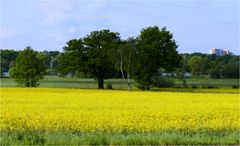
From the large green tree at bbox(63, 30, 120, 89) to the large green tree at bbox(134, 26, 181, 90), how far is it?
14.4 ft

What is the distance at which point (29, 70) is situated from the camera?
84.6 m

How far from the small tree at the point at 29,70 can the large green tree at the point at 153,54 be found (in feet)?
67.3

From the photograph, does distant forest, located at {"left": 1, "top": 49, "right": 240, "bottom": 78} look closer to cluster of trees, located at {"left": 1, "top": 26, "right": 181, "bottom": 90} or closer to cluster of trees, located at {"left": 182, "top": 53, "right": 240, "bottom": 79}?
cluster of trees, located at {"left": 182, "top": 53, "right": 240, "bottom": 79}

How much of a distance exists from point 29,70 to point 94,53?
1419 centimetres

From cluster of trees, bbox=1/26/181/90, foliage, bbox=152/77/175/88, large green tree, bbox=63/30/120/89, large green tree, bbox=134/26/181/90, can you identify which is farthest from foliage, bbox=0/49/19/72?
large green tree, bbox=134/26/181/90

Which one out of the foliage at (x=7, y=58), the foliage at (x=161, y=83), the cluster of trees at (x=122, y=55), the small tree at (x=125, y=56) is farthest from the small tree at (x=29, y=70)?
the foliage at (x=7, y=58)

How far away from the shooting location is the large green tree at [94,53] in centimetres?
7625

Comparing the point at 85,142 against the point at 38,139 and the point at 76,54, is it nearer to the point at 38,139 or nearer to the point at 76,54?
the point at 38,139

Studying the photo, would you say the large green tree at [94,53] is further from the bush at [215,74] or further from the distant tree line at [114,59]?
the bush at [215,74]

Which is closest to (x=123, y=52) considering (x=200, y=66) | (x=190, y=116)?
(x=190, y=116)

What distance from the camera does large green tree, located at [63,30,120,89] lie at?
250 ft

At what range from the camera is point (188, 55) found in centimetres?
14488

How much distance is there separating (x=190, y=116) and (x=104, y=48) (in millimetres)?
55376

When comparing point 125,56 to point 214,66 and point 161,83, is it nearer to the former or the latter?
point 161,83
